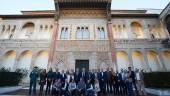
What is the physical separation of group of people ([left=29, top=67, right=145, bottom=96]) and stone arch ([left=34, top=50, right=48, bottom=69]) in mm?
6446

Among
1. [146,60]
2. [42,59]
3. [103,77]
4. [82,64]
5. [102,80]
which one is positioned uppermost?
[42,59]

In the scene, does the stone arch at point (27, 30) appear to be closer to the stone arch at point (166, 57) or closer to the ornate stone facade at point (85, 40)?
the ornate stone facade at point (85, 40)

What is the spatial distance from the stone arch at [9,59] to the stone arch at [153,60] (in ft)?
51.9

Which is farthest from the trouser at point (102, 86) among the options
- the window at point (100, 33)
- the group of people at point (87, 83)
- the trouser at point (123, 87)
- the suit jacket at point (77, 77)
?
the window at point (100, 33)

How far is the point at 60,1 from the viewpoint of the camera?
16938 mm

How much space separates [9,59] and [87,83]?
1185 centimetres

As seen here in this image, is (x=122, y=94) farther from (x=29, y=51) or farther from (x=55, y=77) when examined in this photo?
(x=29, y=51)

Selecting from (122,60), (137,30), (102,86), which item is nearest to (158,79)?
(102,86)

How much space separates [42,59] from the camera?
15945mm

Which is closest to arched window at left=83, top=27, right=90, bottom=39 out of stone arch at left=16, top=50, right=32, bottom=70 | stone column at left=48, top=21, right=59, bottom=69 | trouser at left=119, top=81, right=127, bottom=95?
stone column at left=48, top=21, right=59, bottom=69

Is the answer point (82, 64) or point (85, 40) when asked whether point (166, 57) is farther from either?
point (82, 64)

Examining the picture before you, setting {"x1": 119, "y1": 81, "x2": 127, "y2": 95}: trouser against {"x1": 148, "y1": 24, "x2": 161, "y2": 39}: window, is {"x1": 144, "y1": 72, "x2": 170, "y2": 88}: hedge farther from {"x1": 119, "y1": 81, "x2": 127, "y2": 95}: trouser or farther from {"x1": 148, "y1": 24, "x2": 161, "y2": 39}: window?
{"x1": 148, "y1": 24, "x2": 161, "y2": 39}: window

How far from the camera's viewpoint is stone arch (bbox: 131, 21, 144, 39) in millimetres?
17100

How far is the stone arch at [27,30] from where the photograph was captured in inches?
683
